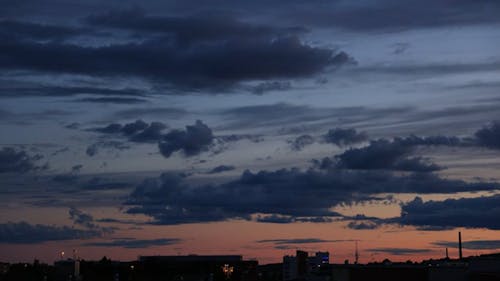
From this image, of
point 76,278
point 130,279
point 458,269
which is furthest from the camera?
point 130,279

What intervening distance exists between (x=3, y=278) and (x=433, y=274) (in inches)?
3802

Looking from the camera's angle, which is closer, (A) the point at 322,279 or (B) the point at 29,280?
(A) the point at 322,279

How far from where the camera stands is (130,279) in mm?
192875

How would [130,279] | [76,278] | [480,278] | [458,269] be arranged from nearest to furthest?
1. [480,278]
2. [458,269]
3. [76,278]
4. [130,279]

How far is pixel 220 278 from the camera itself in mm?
194750

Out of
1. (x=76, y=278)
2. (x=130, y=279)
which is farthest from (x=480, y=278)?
(x=130, y=279)

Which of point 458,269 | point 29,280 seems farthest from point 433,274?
point 29,280

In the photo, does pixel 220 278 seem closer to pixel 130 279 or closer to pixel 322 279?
pixel 130 279

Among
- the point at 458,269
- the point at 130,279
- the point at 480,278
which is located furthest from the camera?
the point at 130,279

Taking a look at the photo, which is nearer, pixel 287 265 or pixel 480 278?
pixel 480 278

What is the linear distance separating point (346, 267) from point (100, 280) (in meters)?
63.8

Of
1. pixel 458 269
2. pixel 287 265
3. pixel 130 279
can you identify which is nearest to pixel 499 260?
pixel 458 269

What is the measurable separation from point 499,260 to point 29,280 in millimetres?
102579

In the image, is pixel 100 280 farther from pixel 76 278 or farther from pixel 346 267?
pixel 346 267
